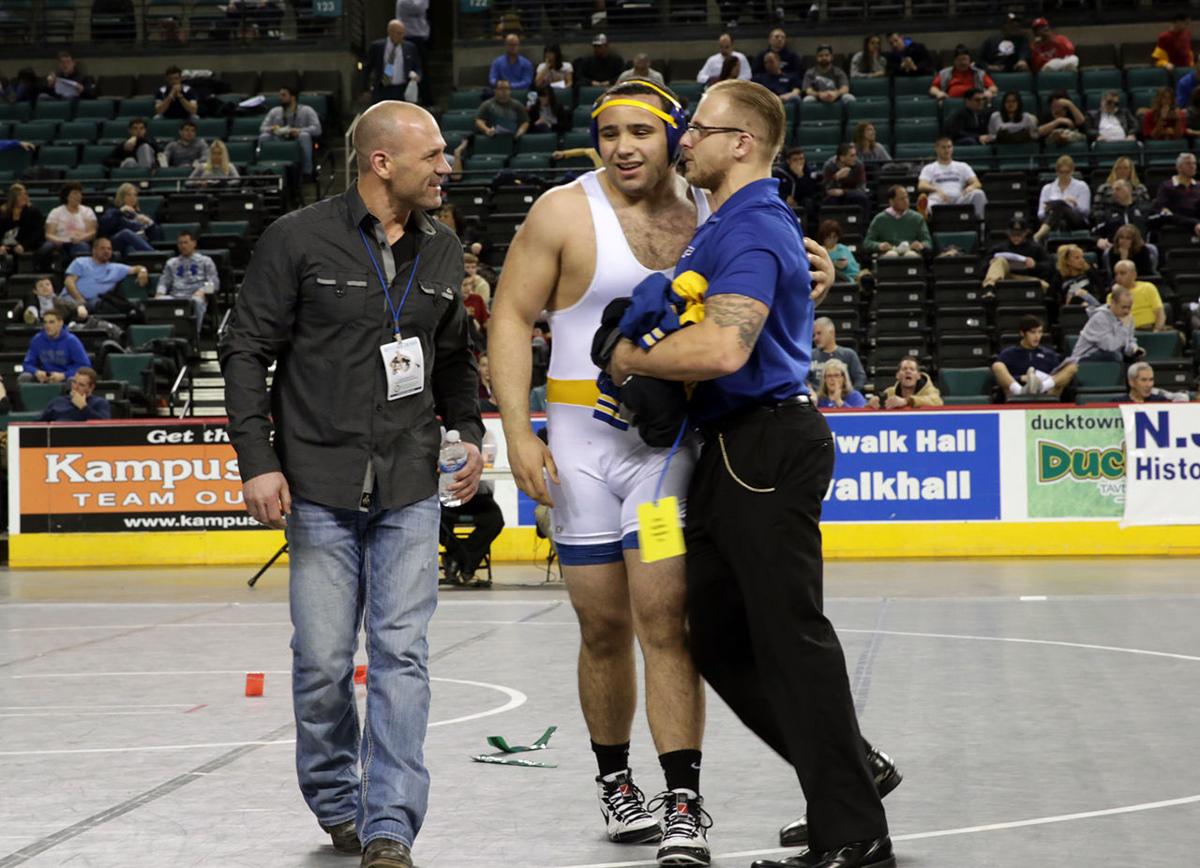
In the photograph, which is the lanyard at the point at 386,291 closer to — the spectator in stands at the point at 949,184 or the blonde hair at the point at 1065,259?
the blonde hair at the point at 1065,259

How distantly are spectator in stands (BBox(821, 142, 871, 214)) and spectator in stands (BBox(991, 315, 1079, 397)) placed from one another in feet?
12.2

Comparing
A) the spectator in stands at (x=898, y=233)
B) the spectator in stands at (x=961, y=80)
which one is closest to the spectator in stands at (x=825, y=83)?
the spectator in stands at (x=961, y=80)

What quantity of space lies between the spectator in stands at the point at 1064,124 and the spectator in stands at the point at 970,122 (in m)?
0.75

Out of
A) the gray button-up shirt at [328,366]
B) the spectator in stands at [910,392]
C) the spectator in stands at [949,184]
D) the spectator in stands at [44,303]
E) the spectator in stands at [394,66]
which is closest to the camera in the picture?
the gray button-up shirt at [328,366]

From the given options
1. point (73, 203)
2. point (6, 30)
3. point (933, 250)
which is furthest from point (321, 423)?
point (6, 30)

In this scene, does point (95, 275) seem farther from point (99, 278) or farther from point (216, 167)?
point (216, 167)

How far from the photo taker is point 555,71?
2370cm

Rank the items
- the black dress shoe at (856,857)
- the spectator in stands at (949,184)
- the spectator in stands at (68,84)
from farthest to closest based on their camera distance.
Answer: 1. the spectator in stands at (68,84)
2. the spectator in stands at (949,184)
3. the black dress shoe at (856,857)

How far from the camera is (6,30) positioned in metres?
28.2

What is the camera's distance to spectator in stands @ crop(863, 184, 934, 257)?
62.3 feet

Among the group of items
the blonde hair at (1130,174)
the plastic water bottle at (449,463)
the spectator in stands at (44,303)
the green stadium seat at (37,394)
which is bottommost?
the green stadium seat at (37,394)

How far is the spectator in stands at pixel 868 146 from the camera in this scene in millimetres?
20688

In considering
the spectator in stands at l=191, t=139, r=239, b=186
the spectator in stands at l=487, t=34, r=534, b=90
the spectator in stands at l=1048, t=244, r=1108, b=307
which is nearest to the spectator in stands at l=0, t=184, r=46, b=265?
the spectator in stands at l=191, t=139, r=239, b=186

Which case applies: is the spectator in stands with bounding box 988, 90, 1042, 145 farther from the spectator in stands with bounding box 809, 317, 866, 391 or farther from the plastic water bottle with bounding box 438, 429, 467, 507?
the plastic water bottle with bounding box 438, 429, 467, 507
